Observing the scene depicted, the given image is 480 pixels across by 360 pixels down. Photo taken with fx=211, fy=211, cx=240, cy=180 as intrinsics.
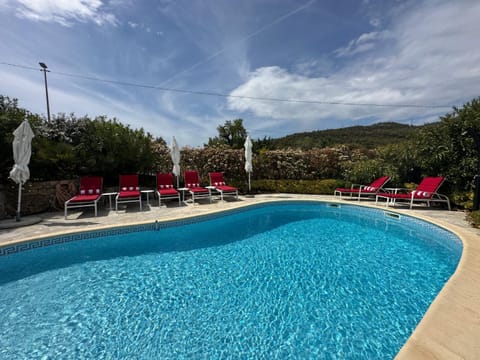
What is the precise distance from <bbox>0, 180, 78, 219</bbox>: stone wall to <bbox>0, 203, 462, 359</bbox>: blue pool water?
10.4ft

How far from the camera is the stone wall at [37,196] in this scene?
603 centimetres

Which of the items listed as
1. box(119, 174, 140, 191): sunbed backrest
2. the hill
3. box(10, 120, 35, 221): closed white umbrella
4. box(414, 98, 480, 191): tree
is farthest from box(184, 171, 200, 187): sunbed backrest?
the hill

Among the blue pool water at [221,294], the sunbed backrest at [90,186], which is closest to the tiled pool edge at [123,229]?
the blue pool water at [221,294]

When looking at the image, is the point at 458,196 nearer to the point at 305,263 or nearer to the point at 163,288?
the point at 305,263

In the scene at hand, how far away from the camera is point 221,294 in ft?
9.55

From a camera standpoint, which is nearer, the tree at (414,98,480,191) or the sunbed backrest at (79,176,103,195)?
the tree at (414,98,480,191)

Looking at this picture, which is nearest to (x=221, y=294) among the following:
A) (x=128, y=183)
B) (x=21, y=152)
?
(x=21, y=152)

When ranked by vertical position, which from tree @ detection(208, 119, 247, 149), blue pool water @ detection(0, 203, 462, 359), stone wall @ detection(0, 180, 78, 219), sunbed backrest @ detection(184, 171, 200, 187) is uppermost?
tree @ detection(208, 119, 247, 149)

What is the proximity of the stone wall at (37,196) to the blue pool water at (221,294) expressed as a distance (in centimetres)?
316

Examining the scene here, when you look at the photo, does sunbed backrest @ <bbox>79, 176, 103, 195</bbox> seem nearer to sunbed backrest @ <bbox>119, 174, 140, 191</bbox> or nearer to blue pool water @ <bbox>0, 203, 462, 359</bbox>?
sunbed backrest @ <bbox>119, 174, 140, 191</bbox>

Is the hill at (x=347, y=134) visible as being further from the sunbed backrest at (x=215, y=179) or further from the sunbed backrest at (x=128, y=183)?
the sunbed backrest at (x=128, y=183)

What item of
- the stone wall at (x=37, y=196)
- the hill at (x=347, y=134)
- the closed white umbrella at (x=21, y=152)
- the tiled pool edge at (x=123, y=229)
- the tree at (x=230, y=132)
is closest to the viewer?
the tiled pool edge at (x=123, y=229)

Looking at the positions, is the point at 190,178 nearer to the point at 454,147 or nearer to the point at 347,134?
the point at 454,147

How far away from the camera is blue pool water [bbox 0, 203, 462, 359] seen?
209 cm
